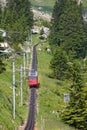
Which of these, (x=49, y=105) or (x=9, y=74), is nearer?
(x=49, y=105)

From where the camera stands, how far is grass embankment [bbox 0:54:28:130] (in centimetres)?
6392

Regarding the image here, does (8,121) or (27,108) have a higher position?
(8,121)

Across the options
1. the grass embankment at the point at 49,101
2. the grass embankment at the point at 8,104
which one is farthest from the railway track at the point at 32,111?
the grass embankment at the point at 8,104

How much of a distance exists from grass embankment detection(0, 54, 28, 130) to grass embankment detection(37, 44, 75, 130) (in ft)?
11.6

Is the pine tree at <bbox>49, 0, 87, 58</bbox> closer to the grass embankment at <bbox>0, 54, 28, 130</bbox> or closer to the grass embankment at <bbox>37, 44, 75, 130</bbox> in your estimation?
the grass embankment at <bbox>37, 44, 75, 130</bbox>

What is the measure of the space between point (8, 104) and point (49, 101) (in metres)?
23.1

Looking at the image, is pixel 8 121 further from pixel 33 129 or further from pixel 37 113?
pixel 37 113

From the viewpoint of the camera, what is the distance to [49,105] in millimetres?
95812

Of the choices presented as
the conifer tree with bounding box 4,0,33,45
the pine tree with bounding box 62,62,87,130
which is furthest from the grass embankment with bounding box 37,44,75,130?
the conifer tree with bounding box 4,0,33,45

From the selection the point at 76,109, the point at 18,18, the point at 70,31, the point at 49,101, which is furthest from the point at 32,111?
the point at 18,18

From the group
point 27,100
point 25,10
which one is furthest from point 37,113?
point 25,10

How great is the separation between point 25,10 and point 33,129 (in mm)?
116276

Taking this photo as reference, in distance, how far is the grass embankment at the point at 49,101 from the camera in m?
80.9

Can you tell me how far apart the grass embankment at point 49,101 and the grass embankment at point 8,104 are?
11.6ft
